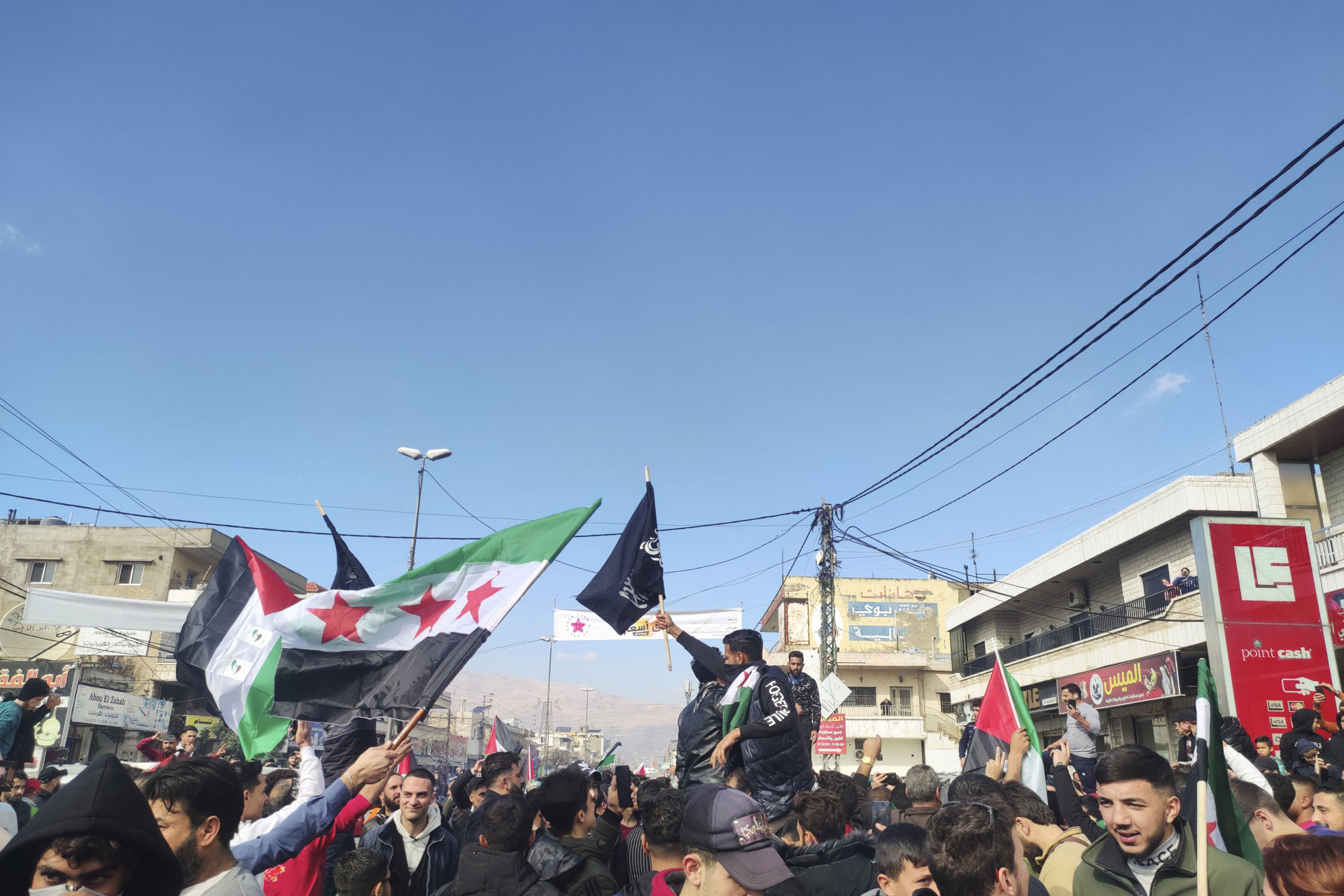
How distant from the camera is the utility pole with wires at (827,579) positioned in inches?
925

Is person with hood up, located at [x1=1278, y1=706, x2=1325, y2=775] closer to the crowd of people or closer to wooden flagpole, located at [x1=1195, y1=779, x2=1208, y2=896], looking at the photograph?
the crowd of people

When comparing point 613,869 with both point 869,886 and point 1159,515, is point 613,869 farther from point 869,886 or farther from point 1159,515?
point 1159,515

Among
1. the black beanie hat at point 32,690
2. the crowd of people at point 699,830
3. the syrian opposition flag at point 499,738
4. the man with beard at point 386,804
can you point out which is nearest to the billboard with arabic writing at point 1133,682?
the syrian opposition flag at point 499,738

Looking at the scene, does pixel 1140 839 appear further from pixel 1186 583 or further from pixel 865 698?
pixel 865 698

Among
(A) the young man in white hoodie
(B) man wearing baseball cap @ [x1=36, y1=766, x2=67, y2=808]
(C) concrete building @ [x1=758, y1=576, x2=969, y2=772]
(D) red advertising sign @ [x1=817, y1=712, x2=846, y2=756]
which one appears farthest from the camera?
(C) concrete building @ [x1=758, y1=576, x2=969, y2=772]

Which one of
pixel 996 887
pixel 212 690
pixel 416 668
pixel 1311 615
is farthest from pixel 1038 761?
pixel 1311 615

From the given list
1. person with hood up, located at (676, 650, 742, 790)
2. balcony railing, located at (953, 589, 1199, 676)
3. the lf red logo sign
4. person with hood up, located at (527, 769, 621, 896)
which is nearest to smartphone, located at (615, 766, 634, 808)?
person with hood up, located at (676, 650, 742, 790)

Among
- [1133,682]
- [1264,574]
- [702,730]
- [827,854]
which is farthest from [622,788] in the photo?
[1133,682]

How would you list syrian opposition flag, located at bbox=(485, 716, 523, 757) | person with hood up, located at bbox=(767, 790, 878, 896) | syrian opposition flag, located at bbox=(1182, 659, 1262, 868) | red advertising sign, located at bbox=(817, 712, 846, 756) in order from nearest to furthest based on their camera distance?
syrian opposition flag, located at bbox=(1182, 659, 1262, 868) < person with hood up, located at bbox=(767, 790, 878, 896) < syrian opposition flag, located at bbox=(485, 716, 523, 757) < red advertising sign, located at bbox=(817, 712, 846, 756)

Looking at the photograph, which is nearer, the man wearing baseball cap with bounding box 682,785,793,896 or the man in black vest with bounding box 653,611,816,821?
the man wearing baseball cap with bounding box 682,785,793,896

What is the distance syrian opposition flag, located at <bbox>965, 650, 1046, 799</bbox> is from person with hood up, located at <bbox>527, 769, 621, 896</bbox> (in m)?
2.99

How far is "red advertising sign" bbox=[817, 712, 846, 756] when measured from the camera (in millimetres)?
21141

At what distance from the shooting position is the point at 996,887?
9.77 ft

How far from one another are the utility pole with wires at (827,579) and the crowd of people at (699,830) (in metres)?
15.5
